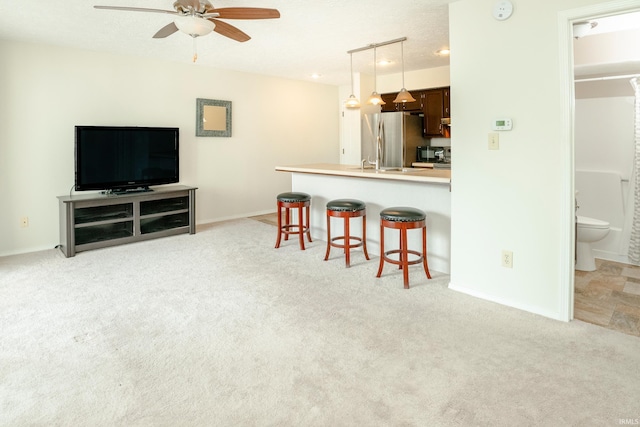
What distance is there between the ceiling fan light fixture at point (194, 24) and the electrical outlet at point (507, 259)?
268 centimetres

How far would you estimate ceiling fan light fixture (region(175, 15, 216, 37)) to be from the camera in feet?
8.68

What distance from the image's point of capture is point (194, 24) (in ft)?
8.78

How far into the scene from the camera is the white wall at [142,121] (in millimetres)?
4293

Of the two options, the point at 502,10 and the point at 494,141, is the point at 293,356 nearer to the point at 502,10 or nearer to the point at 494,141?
the point at 494,141

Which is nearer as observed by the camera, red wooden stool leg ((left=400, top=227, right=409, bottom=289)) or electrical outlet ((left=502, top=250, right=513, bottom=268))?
electrical outlet ((left=502, top=250, right=513, bottom=268))

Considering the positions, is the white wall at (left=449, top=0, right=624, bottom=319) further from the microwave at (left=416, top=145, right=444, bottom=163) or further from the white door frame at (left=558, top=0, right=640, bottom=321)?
the microwave at (left=416, top=145, right=444, bottom=163)

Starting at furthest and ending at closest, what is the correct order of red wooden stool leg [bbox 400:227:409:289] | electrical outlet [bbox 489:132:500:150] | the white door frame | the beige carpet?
red wooden stool leg [bbox 400:227:409:289] < electrical outlet [bbox 489:132:500:150] < the white door frame < the beige carpet

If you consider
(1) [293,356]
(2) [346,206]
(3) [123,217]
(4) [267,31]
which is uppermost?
(4) [267,31]

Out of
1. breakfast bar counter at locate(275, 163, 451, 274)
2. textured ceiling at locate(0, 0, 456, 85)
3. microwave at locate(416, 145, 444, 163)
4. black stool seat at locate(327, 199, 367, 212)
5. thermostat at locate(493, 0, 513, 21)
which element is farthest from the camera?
microwave at locate(416, 145, 444, 163)

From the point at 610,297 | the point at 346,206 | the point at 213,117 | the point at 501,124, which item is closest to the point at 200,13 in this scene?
the point at 346,206

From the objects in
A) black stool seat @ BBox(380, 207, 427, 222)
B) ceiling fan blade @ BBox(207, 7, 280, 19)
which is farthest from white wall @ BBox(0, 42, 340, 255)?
black stool seat @ BBox(380, 207, 427, 222)

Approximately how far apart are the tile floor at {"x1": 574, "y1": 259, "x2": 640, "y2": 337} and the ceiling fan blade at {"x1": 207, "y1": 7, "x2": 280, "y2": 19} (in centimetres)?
301

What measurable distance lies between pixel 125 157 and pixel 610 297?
513 cm

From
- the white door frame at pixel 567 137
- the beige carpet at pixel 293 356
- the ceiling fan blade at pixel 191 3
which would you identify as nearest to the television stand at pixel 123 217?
the beige carpet at pixel 293 356
